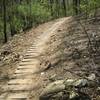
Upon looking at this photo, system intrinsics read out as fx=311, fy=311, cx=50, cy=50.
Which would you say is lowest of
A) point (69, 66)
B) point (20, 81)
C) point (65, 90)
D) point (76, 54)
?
point (20, 81)

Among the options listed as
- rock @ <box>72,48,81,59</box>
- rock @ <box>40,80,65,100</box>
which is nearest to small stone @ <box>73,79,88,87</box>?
rock @ <box>40,80,65,100</box>

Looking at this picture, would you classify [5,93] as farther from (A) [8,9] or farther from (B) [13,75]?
(A) [8,9]

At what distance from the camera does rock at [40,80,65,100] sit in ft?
29.9

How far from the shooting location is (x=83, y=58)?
11.3 m

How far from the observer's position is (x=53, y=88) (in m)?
9.27

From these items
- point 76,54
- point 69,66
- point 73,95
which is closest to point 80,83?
point 73,95

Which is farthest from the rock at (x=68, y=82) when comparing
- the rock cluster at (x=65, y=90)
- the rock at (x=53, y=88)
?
the rock at (x=53, y=88)

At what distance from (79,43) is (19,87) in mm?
3746

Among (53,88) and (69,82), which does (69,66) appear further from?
(53,88)

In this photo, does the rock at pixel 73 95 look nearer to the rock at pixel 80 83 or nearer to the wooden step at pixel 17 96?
the rock at pixel 80 83

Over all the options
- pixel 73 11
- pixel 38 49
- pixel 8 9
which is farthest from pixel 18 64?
pixel 73 11

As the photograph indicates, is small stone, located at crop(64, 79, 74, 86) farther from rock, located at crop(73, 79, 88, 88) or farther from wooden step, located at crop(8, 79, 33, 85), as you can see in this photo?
wooden step, located at crop(8, 79, 33, 85)

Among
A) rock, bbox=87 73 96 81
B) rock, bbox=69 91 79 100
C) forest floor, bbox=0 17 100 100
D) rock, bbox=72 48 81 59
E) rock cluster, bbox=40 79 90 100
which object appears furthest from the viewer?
rock, bbox=72 48 81 59

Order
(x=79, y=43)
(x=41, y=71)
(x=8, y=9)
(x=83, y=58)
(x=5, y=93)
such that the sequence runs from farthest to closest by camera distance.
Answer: (x=8, y=9), (x=79, y=43), (x=41, y=71), (x=83, y=58), (x=5, y=93)
